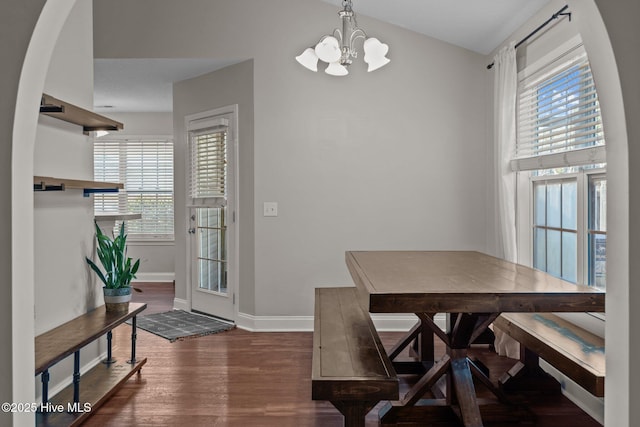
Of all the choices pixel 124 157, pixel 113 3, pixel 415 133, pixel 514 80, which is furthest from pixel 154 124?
pixel 514 80

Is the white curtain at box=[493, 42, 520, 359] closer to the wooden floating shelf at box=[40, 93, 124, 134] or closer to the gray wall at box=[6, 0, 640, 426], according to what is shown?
the gray wall at box=[6, 0, 640, 426]

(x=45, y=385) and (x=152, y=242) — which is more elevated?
(x=152, y=242)

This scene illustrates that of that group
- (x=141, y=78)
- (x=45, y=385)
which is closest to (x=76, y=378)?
(x=45, y=385)

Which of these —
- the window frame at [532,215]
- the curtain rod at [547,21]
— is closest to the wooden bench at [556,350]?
the window frame at [532,215]

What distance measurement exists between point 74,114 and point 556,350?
265cm

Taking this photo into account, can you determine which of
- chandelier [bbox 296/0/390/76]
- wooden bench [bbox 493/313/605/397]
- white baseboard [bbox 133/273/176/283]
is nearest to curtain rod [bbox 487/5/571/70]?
chandelier [bbox 296/0/390/76]

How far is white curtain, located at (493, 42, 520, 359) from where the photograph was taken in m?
3.45

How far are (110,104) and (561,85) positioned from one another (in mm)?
5152

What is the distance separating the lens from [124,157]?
6.93 m

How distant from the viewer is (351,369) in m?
2.04

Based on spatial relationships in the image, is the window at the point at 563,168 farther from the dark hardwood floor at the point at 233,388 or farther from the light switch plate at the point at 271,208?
the light switch plate at the point at 271,208

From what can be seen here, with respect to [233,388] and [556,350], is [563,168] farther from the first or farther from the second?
[233,388]

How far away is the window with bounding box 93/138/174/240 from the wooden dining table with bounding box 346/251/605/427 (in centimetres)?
455

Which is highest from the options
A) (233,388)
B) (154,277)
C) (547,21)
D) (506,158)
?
(547,21)
